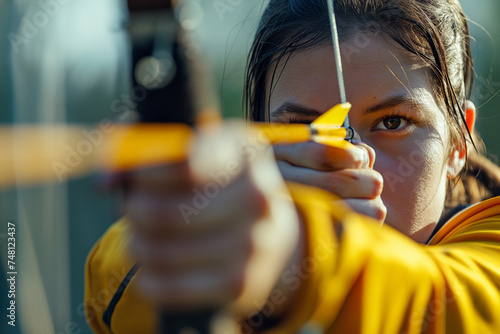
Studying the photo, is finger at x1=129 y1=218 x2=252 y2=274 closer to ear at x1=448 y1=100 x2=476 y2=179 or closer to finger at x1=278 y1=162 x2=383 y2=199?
finger at x1=278 y1=162 x2=383 y2=199

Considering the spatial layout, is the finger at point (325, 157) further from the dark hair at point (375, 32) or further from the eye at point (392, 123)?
the dark hair at point (375, 32)

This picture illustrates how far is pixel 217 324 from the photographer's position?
308 millimetres

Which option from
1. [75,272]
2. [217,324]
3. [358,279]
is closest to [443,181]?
[358,279]

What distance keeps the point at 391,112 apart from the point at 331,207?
1.43 feet

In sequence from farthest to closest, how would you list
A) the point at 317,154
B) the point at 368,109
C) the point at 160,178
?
the point at 368,109 → the point at 317,154 → the point at 160,178

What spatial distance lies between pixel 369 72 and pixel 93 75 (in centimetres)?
119

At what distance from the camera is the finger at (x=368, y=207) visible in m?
0.59

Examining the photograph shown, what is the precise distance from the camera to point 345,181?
0.57 meters

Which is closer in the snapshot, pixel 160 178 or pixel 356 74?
pixel 160 178

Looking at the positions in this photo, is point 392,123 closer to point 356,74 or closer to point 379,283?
point 356,74
